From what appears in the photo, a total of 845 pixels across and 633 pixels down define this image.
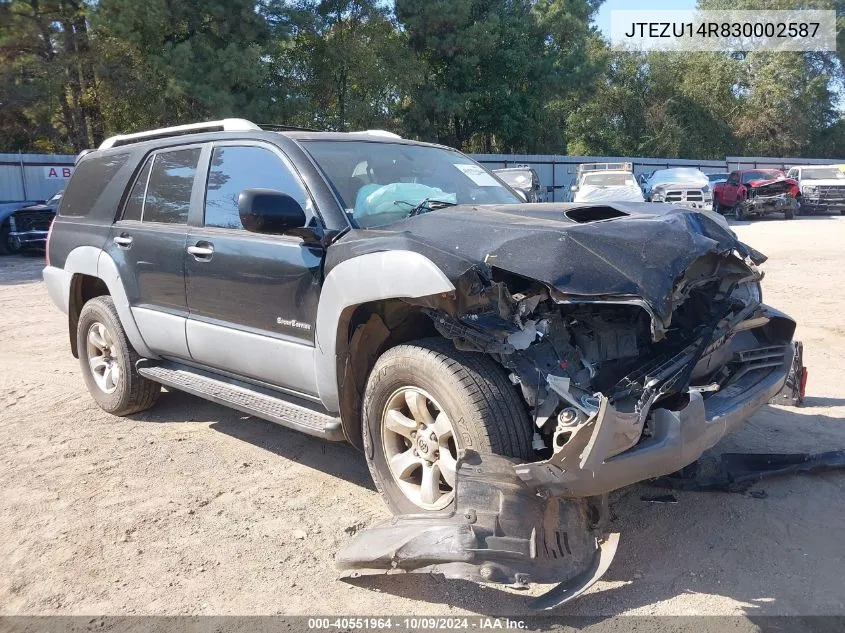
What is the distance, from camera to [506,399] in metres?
2.92

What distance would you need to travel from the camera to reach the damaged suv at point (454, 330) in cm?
277

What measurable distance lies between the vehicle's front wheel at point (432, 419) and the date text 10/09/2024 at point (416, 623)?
19.0 inches

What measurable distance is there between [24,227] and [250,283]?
50.3 feet

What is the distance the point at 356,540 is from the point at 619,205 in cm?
217

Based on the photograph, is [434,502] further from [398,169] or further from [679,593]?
[398,169]

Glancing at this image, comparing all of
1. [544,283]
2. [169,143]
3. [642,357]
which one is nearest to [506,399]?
[544,283]

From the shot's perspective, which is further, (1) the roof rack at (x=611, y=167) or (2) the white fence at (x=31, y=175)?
(1) the roof rack at (x=611, y=167)

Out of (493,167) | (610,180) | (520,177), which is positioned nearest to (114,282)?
(520,177)

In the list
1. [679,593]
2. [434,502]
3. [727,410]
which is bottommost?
[679,593]

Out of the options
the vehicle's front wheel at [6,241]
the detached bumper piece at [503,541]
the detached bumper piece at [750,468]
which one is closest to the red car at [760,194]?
the vehicle's front wheel at [6,241]

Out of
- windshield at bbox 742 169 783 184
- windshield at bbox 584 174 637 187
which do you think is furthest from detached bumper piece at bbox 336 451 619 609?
windshield at bbox 742 169 783 184

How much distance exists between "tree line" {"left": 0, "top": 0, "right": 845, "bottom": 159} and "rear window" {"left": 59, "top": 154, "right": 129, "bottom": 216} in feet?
57.0

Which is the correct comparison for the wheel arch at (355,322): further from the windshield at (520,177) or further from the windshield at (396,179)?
the windshield at (520,177)

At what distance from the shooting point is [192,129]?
16.1ft
